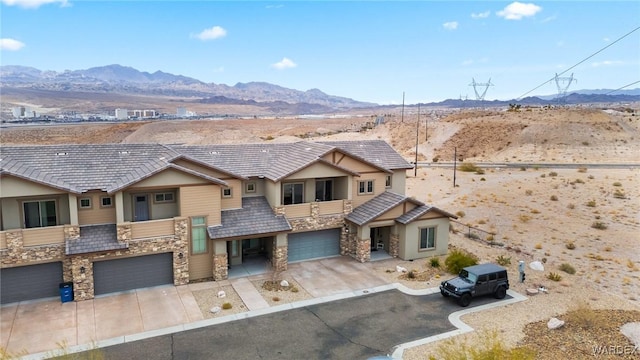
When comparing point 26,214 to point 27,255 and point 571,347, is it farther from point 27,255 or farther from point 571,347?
point 571,347

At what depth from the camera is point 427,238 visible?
2970 centimetres

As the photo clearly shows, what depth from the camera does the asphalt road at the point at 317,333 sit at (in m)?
18.2

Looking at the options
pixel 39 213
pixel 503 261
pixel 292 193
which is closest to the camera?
pixel 39 213

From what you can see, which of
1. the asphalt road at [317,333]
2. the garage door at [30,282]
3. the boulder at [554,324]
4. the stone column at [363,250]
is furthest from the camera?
the stone column at [363,250]

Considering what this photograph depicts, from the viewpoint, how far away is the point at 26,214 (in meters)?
22.4

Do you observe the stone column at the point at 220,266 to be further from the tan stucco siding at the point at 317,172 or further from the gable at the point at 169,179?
the tan stucco siding at the point at 317,172

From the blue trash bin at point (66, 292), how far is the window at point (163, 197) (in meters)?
5.88

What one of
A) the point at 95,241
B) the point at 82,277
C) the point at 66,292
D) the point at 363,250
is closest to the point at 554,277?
the point at 363,250

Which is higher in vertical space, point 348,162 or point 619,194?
point 348,162

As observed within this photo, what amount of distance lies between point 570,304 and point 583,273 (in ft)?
19.8

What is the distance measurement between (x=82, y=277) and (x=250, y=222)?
29.4ft

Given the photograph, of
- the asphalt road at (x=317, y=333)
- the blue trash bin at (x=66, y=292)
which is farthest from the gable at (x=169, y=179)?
the asphalt road at (x=317, y=333)

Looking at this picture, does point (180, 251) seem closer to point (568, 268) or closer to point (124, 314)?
point (124, 314)

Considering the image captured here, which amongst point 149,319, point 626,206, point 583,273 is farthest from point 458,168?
point 149,319
